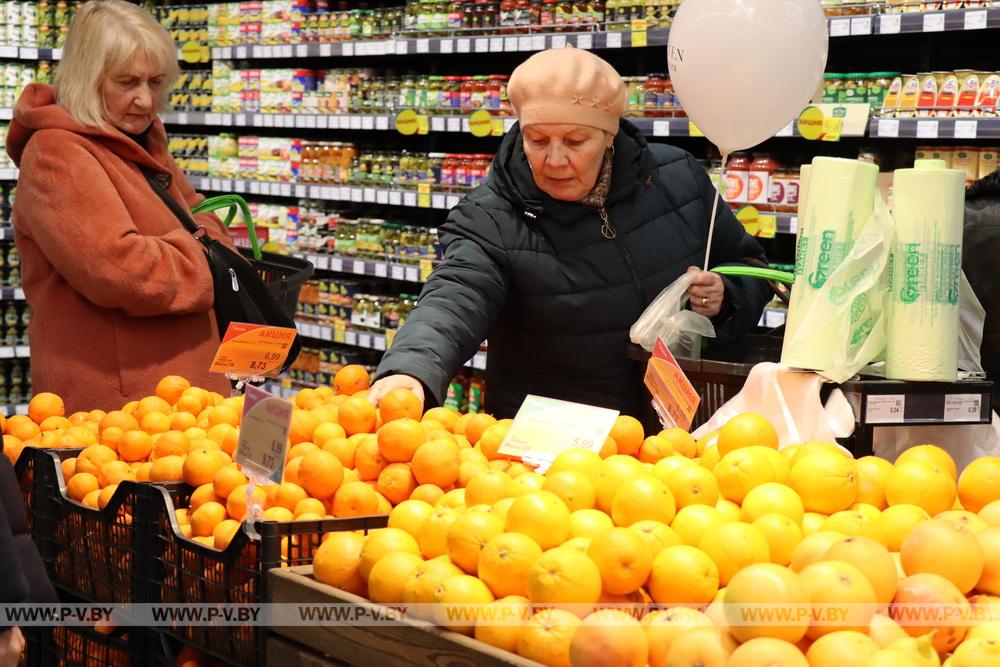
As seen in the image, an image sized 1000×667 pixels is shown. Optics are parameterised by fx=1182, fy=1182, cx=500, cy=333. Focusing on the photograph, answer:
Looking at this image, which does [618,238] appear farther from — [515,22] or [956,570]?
[515,22]

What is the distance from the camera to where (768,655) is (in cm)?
113

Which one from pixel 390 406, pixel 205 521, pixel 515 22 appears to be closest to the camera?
pixel 205 521

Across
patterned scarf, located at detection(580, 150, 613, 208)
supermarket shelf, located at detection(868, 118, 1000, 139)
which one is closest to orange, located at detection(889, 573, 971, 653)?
patterned scarf, located at detection(580, 150, 613, 208)

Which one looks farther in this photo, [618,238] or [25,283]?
[25,283]

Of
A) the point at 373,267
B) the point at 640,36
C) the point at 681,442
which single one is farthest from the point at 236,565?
the point at 373,267

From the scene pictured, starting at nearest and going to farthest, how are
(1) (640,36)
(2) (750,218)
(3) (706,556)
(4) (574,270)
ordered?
(3) (706,556)
(4) (574,270)
(2) (750,218)
(1) (640,36)

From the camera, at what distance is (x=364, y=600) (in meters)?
1.44

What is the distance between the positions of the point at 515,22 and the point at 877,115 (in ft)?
5.62

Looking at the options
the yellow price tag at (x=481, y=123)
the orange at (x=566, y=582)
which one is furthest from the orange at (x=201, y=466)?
the yellow price tag at (x=481, y=123)

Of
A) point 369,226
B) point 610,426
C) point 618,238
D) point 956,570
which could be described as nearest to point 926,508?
point 956,570

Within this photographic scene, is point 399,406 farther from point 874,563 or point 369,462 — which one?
point 874,563

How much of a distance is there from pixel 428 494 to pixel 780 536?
530 millimetres

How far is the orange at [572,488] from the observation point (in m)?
1.56

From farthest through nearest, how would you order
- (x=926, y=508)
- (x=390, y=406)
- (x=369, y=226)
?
(x=369, y=226), (x=390, y=406), (x=926, y=508)
